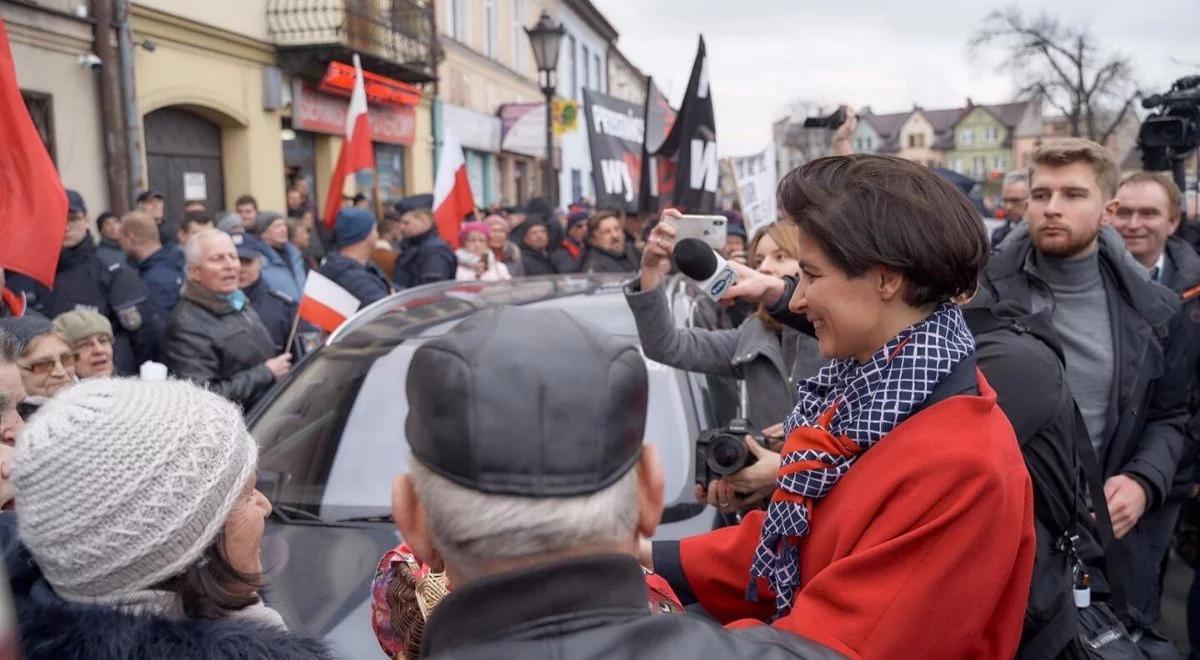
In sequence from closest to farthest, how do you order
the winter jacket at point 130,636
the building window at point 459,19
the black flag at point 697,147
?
the winter jacket at point 130,636
the black flag at point 697,147
the building window at point 459,19

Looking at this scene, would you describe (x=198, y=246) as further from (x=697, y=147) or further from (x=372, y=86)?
(x=372, y=86)

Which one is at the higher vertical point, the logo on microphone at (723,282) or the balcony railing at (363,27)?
the balcony railing at (363,27)

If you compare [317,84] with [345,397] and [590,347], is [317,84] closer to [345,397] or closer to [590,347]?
[345,397]

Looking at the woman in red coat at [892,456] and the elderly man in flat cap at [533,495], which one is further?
the woman in red coat at [892,456]

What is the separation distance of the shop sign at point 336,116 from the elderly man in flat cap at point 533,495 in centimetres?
1262

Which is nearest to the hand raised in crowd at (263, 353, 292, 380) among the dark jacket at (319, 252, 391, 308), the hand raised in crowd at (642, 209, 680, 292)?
the dark jacket at (319, 252, 391, 308)

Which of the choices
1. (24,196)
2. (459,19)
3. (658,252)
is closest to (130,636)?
(658,252)

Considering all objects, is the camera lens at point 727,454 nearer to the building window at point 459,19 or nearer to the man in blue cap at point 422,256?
the man in blue cap at point 422,256

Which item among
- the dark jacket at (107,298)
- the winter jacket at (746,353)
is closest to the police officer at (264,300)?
the dark jacket at (107,298)

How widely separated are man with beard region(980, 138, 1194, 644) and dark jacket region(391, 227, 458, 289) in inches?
193

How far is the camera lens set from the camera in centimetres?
193

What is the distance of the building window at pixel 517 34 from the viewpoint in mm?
25391

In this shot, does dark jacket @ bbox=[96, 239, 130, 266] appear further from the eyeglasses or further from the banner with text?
the banner with text

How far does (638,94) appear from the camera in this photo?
45688 millimetres
